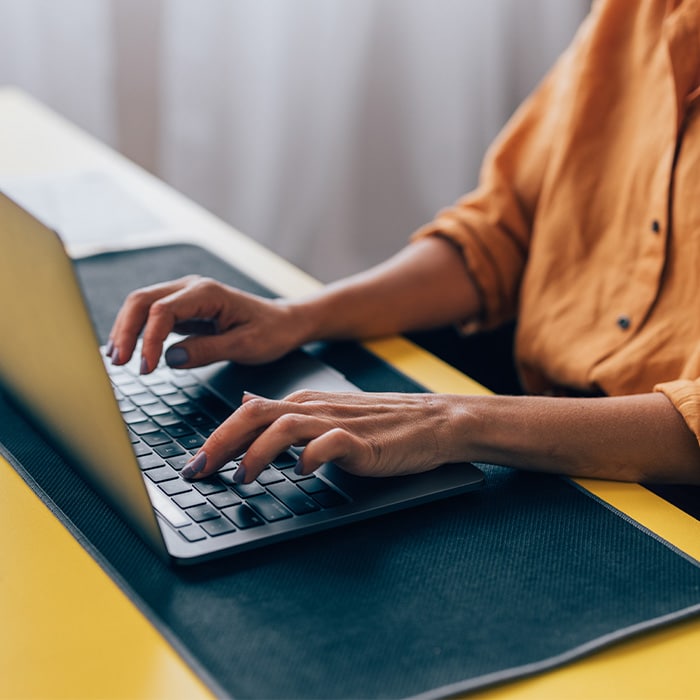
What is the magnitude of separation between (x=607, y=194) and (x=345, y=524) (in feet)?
1.98

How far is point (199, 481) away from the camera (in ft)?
2.58

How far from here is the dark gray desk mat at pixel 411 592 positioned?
0.62 meters

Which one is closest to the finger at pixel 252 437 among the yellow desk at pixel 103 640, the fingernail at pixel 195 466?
the fingernail at pixel 195 466

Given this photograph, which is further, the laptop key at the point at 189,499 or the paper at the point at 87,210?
the paper at the point at 87,210

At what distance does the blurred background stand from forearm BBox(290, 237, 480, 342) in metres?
1.25

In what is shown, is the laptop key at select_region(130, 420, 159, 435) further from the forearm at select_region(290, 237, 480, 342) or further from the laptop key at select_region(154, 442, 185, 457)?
the forearm at select_region(290, 237, 480, 342)

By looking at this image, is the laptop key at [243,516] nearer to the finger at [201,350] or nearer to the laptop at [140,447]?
the laptop at [140,447]

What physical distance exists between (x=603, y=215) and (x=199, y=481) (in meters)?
0.62

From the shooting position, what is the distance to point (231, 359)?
1009 millimetres

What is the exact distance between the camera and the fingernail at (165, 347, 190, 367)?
38.2 inches

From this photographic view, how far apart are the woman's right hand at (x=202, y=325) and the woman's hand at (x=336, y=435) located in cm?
18

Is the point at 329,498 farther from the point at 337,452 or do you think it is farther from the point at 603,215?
the point at 603,215

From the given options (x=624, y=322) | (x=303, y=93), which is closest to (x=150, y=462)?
(x=624, y=322)

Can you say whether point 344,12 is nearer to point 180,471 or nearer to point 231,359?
point 231,359
